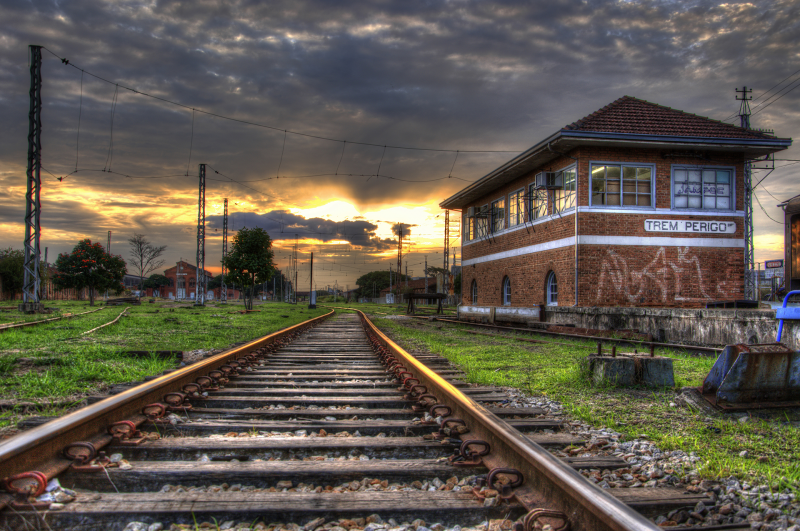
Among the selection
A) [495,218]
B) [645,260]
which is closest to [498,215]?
[495,218]

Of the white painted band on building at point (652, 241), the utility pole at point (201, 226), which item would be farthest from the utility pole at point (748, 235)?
the utility pole at point (201, 226)

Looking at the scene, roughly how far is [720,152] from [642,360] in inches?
561

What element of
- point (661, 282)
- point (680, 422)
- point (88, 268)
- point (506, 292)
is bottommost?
point (680, 422)

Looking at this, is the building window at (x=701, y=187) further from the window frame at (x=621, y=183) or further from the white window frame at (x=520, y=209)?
the white window frame at (x=520, y=209)

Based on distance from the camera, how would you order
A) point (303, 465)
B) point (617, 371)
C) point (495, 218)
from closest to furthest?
point (303, 465), point (617, 371), point (495, 218)

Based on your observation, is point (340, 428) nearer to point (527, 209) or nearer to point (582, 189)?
point (582, 189)

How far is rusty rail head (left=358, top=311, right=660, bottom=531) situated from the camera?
1.38 m

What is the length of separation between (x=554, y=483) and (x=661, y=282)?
15.7m

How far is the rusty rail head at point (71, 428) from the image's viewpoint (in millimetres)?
1899

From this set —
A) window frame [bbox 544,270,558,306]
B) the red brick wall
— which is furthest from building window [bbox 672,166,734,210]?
window frame [bbox 544,270,558,306]

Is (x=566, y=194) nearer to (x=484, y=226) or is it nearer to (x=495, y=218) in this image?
(x=495, y=218)

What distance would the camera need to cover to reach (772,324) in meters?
8.09

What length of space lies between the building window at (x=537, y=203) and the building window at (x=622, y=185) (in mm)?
2258

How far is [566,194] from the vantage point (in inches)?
631
